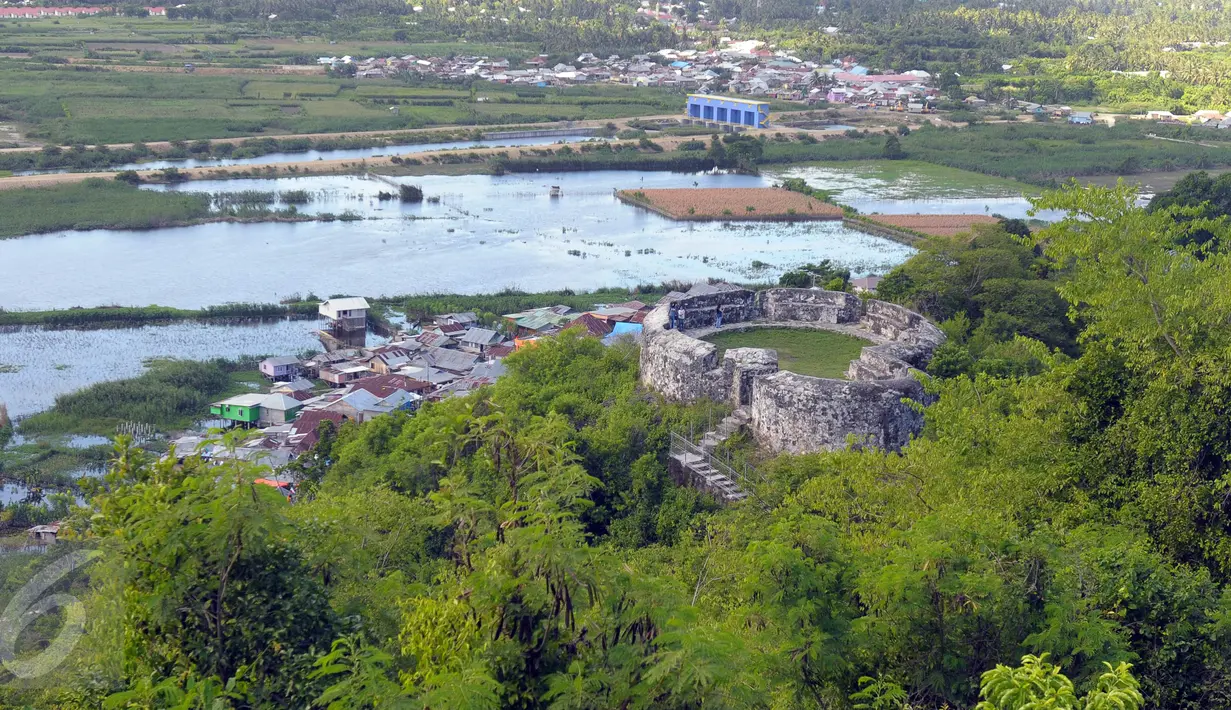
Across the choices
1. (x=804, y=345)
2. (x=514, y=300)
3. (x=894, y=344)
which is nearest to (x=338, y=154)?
(x=514, y=300)

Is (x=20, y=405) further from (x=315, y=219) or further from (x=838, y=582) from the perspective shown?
(x=838, y=582)

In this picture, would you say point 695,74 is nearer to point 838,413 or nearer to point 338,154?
point 338,154

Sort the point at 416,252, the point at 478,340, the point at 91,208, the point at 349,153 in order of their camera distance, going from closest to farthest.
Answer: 1. the point at 478,340
2. the point at 416,252
3. the point at 91,208
4. the point at 349,153

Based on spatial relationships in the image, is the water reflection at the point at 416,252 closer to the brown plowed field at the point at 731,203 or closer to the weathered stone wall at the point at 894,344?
the brown plowed field at the point at 731,203

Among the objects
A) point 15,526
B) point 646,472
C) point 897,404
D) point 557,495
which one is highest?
point 557,495

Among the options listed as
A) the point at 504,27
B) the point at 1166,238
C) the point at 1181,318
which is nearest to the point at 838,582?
the point at 1181,318

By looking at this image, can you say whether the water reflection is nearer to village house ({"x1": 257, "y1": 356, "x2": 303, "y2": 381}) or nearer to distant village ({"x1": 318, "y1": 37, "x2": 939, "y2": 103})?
village house ({"x1": 257, "y1": 356, "x2": 303, "y2": 381})

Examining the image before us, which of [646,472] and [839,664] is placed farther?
[646,472]
